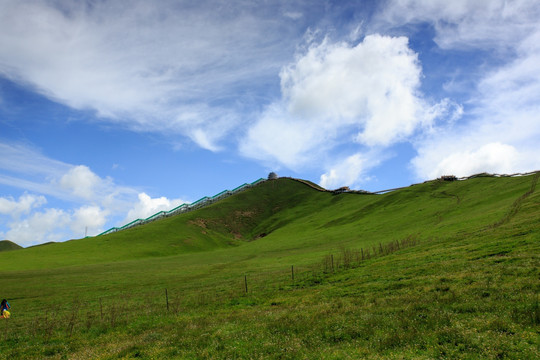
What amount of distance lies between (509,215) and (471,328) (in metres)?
54.7

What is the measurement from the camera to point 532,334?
13.5 meters

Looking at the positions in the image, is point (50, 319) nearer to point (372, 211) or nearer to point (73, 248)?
point (73, 248)

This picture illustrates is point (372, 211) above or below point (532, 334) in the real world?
above

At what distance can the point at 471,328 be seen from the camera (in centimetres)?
1509

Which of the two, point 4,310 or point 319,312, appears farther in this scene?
point 4,310

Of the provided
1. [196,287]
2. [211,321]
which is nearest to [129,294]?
[196,287]

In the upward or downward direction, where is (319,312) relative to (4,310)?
downward

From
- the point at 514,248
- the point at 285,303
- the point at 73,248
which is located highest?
the point at 73,248

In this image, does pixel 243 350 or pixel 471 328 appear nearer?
pixel 471 328

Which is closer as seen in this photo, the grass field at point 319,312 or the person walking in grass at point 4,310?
the grass field at point 319,312

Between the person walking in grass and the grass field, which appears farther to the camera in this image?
the person walking in grass

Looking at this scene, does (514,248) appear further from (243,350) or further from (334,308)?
(243,350)

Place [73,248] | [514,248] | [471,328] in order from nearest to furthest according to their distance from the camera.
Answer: [471,328], [514,248], [73,248]

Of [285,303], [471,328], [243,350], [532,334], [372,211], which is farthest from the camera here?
[372,211]
